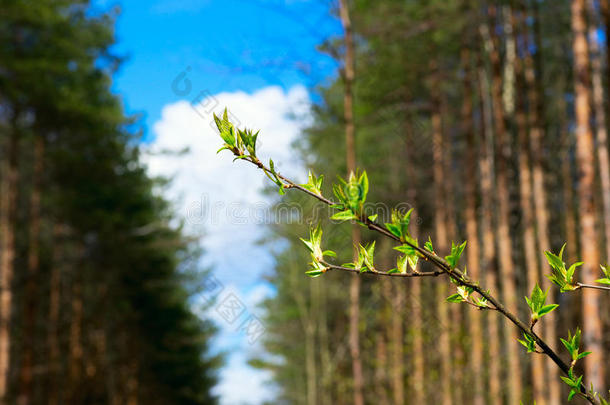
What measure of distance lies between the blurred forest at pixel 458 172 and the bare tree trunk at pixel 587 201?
0.01m

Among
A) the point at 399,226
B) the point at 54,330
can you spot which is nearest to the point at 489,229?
the point at 399,226

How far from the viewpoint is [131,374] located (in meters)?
20.5

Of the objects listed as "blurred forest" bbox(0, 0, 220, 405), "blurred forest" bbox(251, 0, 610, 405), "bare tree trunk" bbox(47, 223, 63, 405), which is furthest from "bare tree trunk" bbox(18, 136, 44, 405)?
"blurred forest" bbox(251, 0, 610, 405)

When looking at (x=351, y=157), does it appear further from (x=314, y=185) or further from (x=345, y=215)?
(x=345, y=215)

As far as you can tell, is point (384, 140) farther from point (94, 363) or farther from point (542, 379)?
point (94, 363)

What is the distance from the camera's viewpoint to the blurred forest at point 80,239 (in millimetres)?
11641

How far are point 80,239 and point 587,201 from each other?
48.6ft

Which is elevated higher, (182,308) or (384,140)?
(384,140)

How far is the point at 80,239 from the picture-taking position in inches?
653

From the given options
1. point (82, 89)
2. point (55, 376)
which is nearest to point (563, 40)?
point (82, 89)

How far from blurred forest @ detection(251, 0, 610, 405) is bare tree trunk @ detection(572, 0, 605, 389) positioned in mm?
15

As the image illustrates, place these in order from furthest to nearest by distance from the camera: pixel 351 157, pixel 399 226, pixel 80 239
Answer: pixel 80 239, pixel 351 157, pixel 399 226

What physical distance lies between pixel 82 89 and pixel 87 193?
3353mm

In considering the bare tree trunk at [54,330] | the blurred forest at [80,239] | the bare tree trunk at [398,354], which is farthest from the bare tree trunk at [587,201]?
the bare tree trunk at [54,330]
